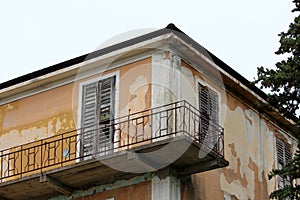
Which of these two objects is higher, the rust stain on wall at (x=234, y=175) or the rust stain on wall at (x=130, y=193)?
the rust stain on wall at (x=234, y=175)

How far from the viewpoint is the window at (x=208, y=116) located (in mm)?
22734

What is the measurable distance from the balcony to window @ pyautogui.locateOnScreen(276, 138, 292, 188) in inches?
153

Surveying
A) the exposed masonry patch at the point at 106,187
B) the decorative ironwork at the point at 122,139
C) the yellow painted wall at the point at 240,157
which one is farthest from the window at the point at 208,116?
the exposed masonry patch at the point at 106,187

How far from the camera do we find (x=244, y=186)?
24344 millimetres

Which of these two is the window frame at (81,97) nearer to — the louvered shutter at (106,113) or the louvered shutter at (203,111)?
the louvered shutter at (106,113)

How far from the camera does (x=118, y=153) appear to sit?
21078mm

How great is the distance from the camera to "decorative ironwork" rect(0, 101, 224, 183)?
21828mm

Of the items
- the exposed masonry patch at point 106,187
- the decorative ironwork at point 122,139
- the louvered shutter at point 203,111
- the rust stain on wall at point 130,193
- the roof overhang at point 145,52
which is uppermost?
the roof overhang at point 145,52

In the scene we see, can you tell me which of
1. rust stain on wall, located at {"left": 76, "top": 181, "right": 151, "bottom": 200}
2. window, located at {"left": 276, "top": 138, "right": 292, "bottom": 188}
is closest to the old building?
rust stain on wall, located at {"left": 76, "top": 181, "right": 151, "bottom": 200}

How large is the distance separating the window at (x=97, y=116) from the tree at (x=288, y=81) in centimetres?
410

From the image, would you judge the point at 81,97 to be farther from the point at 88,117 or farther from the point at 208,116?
the point at 208,116

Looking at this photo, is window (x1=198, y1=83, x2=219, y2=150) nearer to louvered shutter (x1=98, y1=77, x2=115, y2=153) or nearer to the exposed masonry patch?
the exposed masonry patch

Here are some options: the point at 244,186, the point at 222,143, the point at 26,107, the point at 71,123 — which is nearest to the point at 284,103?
the point at 222,143

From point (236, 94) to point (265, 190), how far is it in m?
2.79
